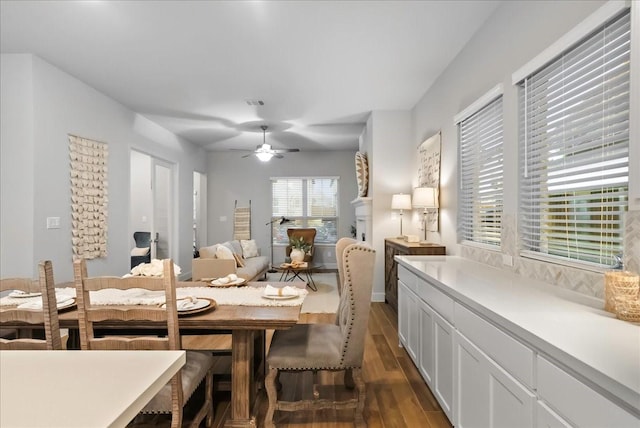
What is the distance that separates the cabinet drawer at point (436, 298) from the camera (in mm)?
1895

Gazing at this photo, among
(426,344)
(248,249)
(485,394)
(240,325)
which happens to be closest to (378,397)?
(426,344)

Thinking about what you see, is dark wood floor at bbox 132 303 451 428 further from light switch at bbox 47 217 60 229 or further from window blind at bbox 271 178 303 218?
window blind at bbox 271 178 303 218

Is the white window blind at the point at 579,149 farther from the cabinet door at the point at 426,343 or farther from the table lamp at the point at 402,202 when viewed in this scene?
the table lamp at the point at 402,202

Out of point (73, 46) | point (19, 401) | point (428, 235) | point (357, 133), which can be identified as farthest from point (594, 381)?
point (357, 133)

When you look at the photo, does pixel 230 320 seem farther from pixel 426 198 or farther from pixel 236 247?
pixel 236 247

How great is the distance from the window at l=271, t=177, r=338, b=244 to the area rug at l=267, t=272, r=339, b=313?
123 centimetres

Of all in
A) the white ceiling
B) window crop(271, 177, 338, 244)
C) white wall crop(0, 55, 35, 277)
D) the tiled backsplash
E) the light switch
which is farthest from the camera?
window crop(271, 177, 338, 244)

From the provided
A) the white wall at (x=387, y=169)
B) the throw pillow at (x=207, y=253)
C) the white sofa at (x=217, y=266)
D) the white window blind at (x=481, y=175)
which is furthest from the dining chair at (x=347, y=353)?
the throw pillow at (x=207, y=253)

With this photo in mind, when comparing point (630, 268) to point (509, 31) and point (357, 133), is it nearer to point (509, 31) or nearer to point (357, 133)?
point (509, 31)

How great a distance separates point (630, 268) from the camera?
144 centimetres

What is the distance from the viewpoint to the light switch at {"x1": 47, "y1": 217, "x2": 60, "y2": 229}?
3.48 metres

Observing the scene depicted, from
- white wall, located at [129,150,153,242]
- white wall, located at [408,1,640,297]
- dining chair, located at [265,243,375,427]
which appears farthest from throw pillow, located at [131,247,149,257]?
white wall, located at [408,1,640,297]

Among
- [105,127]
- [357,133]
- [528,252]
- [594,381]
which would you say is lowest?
[594,381]

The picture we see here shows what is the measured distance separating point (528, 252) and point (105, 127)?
4.87 m
